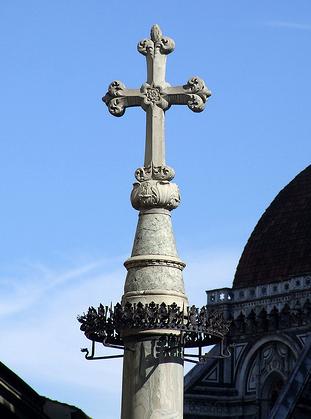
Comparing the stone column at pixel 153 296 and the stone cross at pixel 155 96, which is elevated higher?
the stone cross at pixel 155 96

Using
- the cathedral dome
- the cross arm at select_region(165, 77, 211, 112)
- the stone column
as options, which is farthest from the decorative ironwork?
the cathedral dome

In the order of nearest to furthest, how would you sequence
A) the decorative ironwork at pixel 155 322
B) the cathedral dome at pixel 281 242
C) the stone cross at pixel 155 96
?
the decorative ironwork at pixel 155 322 → the stone cross at pixel 155 96 → the cathedral dome at pixel 281 242

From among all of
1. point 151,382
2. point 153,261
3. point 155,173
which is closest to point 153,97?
point 155,173

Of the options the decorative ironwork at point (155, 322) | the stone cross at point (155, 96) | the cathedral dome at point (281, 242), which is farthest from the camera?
the cathedral dome at point (281, 242)

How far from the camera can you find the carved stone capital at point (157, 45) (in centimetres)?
1532

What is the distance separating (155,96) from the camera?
15188mm

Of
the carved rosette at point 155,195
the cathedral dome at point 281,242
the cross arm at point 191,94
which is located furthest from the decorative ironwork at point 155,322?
the cathedral dome at point 281,242

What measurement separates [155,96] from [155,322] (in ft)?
7.39

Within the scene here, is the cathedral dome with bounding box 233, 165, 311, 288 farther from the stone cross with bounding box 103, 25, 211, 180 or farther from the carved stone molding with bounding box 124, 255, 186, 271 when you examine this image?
the carved stone molding with bounding box 124, 255, 186, 271

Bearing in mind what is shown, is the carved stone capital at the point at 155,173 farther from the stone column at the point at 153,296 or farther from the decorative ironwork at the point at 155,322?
the decorative ironwork at the point at 155,322

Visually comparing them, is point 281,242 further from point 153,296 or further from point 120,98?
point 153,296

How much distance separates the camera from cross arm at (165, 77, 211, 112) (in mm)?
15055

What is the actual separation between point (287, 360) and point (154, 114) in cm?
3959

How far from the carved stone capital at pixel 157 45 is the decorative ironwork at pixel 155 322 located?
2547 millimetres
